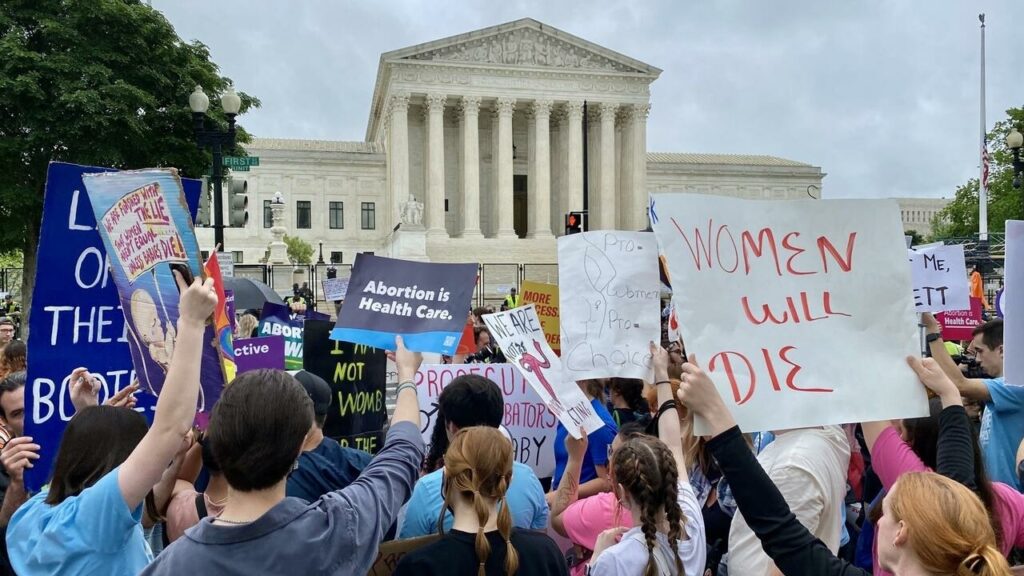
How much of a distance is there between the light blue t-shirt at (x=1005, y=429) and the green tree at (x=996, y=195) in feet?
118

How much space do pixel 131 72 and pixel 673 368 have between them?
758 inches

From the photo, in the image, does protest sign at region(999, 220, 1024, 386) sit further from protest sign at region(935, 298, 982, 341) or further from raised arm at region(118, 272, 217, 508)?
protest sign at region(935, 298, 982, 341)

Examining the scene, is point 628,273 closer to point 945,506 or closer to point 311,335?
point 311,335

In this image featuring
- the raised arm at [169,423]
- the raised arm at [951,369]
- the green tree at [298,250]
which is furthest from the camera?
the green tree at [298,250]

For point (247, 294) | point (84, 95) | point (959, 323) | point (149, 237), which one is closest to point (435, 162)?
point (84, 95)

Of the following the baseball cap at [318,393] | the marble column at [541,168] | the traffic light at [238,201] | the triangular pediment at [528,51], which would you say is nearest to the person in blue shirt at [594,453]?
the baseball cap at [318,393]

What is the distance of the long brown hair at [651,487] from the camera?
2551 millimetres

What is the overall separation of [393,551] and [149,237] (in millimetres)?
1453

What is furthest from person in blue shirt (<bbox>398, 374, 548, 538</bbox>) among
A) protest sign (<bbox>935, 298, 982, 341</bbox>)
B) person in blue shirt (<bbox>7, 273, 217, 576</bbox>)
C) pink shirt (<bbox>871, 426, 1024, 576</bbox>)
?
protest sign (<bbox>935, 298, 982, 341</bbox>)

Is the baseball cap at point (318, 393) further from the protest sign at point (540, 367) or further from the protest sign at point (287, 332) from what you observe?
the protest sign at point (287, 332)

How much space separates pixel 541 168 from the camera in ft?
166

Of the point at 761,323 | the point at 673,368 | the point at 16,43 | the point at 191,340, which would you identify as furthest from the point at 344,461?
the point at 16,43

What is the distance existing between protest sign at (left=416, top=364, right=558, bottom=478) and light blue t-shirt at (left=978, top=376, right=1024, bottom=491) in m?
2.34

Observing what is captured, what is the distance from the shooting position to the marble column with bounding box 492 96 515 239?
50125 mm
